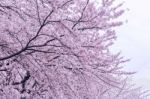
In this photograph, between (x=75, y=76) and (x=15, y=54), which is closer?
(x=15, y=54)

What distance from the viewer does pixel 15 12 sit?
6.10m

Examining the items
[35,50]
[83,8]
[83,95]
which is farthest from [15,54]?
[83,95]

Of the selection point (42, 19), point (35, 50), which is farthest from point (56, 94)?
point (42, 19)

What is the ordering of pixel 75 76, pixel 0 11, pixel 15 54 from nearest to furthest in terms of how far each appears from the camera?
pixel 15 54 → pixel 0 11 → pixel 75 76

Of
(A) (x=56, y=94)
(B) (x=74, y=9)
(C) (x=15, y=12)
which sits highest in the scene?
(B) (x=74, y=9)

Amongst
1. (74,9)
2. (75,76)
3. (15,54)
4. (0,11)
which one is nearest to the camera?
(15,54)

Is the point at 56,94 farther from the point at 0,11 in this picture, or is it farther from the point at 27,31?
the point at 0,11

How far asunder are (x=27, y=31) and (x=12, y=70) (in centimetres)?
99

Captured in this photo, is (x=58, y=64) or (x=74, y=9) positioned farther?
(x=74, y=9)

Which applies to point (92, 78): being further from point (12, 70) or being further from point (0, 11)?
point (0, 11)

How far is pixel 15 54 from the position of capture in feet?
18.9

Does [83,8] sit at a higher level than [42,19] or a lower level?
higher

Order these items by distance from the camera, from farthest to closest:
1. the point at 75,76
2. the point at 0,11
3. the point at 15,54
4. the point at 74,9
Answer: the point at 74,9, the point at 75,76, the point at 0,11, the point at 15,54

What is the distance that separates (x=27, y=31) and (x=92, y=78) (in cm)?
138
